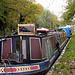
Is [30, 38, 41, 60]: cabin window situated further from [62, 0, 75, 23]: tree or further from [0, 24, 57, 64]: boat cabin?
[62, 0, 75, 23]: tree

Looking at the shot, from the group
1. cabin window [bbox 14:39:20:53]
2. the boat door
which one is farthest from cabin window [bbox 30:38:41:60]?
cabin window [bbox 14:39:20:53]

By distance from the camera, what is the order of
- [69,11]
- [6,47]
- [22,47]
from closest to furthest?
[22,47]
[6,47]
[69,11]

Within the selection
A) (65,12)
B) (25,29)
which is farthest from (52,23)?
(25,29)

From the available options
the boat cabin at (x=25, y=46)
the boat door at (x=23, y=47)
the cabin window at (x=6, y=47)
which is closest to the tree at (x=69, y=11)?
the boat cabin at (x=25, y=46)

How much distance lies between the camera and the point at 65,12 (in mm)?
21844

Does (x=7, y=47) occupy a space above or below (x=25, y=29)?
below

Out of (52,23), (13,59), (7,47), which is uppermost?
(52,23)

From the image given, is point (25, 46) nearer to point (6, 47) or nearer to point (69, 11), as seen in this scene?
point (6, 47)

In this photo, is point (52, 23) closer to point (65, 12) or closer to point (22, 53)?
point (65, 12)

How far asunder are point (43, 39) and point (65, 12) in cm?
1800

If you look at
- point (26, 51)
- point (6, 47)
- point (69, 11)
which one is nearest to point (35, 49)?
point (26, 51)

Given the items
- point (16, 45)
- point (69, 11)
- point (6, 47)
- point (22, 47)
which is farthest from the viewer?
point (69, 11)

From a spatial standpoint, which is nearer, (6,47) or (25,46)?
(25,46)

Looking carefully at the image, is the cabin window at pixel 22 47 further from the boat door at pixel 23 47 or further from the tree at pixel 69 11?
the tree at pixel 69 11
